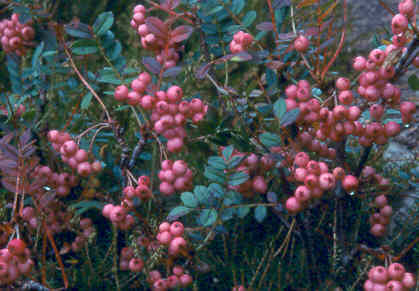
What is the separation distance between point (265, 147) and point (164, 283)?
1.38ft

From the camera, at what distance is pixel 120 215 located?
105 cm

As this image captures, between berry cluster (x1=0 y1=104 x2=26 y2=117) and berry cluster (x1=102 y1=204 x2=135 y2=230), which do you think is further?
berry cluster (x1=0 y1=104 x2=26 y2=117)

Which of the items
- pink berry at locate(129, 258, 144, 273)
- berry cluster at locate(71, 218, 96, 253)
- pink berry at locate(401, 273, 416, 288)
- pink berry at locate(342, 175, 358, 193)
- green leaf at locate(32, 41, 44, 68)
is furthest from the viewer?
green leaf at locate(32, 41, 44, 68)

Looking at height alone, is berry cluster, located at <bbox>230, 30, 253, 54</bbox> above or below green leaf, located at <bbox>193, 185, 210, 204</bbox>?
above

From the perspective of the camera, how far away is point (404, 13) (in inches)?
36.1

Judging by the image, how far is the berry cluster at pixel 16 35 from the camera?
1.37 m

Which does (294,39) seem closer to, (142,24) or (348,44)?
(142,24)

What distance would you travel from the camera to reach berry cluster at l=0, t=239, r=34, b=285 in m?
0.90

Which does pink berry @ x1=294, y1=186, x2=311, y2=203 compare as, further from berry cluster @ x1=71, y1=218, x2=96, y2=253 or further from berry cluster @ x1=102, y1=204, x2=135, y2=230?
berry cluster @ x1=71, y1=218, x2=96, y2=253

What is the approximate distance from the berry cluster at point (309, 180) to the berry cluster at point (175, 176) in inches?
9.9

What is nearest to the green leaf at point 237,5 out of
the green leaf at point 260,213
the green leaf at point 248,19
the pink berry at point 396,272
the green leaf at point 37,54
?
the green leaf at point 248,19

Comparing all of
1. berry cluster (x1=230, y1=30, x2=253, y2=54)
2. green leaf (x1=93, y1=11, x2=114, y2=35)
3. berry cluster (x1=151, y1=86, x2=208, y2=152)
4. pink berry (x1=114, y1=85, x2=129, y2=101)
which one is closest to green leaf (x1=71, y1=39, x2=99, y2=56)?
Answer: green leaf (x1=93, y1=11, x2=114, y2=35)

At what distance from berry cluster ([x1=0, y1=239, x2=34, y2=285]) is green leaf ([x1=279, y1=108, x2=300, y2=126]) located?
644mm

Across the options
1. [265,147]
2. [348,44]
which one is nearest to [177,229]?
[265,147]
